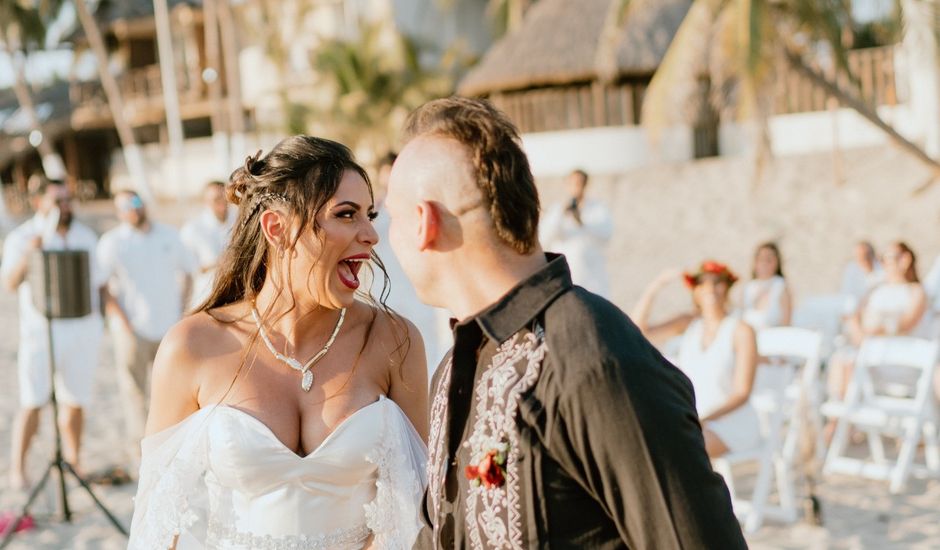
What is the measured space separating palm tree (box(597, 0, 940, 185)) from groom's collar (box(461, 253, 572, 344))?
11667 mm

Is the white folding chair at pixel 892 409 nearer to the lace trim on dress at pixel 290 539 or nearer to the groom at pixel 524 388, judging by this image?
the lace trim on dress at pixel 290 539

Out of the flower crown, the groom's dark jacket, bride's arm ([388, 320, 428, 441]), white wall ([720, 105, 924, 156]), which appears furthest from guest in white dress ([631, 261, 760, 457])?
white wall ([720, 105, 924, 156])

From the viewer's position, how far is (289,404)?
2.97m

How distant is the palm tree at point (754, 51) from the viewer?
1291 cm

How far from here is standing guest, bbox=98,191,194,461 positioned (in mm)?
8102

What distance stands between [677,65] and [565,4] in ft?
43.0

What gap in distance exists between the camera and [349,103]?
26672 millimetres

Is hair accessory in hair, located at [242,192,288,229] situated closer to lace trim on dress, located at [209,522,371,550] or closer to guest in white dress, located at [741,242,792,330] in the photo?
lace trim on dress, located at [209,522,371,550]

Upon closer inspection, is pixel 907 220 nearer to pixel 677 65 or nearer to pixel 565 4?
pixel 677 65

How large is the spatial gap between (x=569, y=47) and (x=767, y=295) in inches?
696

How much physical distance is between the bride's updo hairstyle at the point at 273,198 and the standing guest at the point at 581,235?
5.69 meters

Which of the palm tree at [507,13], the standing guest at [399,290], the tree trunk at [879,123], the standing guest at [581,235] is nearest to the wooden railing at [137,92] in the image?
the palm tree at [507,13]

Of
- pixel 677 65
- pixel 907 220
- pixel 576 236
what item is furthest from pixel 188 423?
pixel 907 220

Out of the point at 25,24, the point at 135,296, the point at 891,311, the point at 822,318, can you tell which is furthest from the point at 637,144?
the point at 25,24
